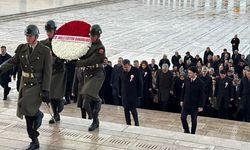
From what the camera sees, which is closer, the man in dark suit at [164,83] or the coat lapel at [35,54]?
the coat lapel at [35,54]

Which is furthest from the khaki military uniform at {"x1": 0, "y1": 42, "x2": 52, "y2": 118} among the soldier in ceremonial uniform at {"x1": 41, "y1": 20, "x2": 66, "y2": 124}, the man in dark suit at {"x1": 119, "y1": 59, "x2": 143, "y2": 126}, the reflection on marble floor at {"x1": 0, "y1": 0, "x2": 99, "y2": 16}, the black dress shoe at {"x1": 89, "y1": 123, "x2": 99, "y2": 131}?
the reflection on marble floor at {"x1": 0, "y1": 0, "x2": 99, "y2": 16}

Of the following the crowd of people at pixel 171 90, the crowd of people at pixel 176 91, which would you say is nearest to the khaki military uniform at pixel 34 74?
the crowd of people at pixel 171 90

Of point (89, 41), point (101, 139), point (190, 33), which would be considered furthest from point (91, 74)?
point (190, 33)

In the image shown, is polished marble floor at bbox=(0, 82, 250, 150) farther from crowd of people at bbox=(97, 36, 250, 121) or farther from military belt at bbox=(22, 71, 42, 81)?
military belt at bbox=(22, 71, 42, 81)

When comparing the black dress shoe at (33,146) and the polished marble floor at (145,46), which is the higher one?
the black dress shoe at (33,146)

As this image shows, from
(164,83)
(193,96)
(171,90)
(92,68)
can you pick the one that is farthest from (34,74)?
(171,90)

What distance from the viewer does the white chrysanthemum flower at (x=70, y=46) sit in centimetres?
798

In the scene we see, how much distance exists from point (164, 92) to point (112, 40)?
1442cm

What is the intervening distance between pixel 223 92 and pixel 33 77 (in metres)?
6.05

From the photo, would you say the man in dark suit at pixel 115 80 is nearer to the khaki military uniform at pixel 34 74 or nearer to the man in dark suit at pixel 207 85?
the man in dark suit at pixel 207 85

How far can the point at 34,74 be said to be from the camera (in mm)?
7004

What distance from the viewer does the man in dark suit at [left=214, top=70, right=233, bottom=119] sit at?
11.7 meters

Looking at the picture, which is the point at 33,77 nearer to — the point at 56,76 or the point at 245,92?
the point at 56,76

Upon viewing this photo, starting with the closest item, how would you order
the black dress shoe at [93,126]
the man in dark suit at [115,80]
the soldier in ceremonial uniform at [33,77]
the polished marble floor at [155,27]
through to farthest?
the soldier in ceremonial uniform at [33,77] → the black dress shoe at [93,126] → the man in dark suit at [115,80] → the polished marble floor at [155,27]
